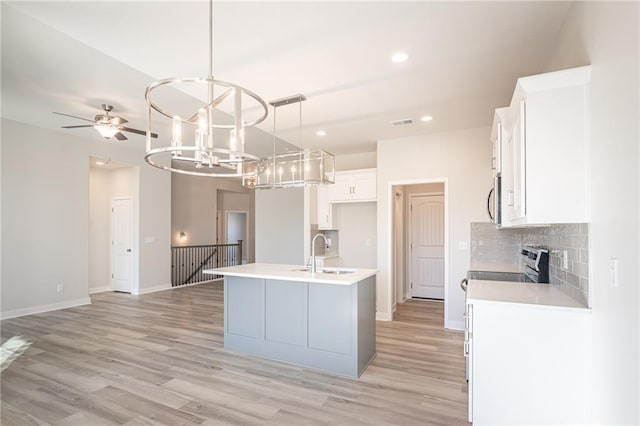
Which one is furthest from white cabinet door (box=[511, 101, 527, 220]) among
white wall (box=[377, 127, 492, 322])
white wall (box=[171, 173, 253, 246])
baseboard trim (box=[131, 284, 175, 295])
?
white wall (box=[171, 173, 253, 246])

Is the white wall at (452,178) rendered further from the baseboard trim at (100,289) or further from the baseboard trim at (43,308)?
the baseboard trim at (100,289)

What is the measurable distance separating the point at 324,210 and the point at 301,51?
3636 mm

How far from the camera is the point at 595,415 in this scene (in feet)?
5.73

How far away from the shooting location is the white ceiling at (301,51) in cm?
228

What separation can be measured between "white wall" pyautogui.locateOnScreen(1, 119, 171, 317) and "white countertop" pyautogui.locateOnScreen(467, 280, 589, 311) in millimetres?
6446

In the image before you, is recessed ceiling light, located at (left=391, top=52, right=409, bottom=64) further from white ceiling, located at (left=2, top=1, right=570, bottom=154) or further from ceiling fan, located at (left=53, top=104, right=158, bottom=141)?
ceiling fan, located at (left=53, top=104, right=158, bottom=141)

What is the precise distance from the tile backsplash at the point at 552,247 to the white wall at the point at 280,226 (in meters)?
3.71

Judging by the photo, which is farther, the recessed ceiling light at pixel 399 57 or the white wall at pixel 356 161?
the white wall at pixel 356 161

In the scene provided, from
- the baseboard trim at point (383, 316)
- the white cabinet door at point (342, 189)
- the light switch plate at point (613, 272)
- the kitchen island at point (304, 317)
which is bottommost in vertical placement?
the baseboard trim at point (383, 316)

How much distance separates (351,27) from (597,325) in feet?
7.95

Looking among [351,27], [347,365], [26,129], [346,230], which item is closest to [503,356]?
[347,365]

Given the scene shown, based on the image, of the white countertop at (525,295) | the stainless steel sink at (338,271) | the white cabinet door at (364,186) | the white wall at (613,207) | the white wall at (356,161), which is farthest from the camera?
the white wall at (356,161)

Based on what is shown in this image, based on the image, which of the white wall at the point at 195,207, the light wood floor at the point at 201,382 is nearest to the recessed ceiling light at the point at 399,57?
the light wood floor at the point at 201,382

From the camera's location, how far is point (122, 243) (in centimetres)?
732
